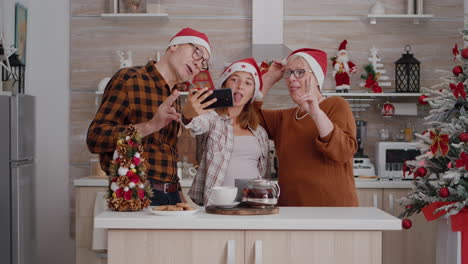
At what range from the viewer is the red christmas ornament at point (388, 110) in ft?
15.7

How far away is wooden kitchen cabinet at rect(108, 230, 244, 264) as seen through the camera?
212 centimetres

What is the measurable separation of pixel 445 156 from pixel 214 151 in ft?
4.60

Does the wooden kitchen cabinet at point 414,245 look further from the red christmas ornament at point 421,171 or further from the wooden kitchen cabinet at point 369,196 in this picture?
the red christmas ornament at point 421,171

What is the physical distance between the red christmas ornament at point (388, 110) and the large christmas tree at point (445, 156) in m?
1.23

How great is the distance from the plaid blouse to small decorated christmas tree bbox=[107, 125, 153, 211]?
0.17 meters

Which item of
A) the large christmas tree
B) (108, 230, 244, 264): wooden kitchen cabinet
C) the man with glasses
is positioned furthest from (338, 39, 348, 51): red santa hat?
(108, 230, 244, 264): wooden kitchen cabinet

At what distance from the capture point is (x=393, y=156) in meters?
4.67

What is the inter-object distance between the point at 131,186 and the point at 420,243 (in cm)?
273

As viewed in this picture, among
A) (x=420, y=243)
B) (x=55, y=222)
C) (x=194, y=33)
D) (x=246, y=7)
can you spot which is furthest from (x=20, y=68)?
(x=420, y=243)

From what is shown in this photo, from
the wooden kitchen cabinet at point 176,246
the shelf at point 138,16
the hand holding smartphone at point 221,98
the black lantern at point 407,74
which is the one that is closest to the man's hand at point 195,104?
the hand holding smartphone at point 221,98

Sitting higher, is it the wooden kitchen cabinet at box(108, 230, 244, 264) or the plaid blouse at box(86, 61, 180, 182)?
the plaid blouse at box(86, 61, 180, 182)

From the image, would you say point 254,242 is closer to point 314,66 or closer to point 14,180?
point 314,66

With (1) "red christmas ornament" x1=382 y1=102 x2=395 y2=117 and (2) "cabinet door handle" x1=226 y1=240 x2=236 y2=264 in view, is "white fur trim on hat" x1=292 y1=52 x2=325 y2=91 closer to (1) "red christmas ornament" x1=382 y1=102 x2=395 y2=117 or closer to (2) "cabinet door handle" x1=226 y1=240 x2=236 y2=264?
(2) "cabinet door handle" x1=226 y1=240 x2=236 y2=264

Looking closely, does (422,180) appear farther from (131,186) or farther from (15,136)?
(15,136)
